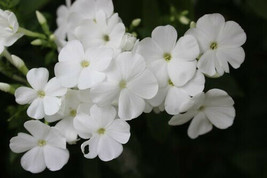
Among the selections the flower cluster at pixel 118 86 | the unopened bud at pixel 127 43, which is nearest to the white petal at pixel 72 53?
the flower cluster at pixel 118 86

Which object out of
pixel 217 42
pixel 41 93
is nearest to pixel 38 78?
pixel 41 93

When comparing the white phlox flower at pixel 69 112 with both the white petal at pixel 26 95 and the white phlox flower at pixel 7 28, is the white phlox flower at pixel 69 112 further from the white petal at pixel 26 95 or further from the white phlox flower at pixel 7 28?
the white phlox flower at pixel 7 28

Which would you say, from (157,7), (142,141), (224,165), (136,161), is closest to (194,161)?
(224,165)

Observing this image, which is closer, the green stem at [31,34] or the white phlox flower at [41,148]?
the white phlox flower at [41,148]

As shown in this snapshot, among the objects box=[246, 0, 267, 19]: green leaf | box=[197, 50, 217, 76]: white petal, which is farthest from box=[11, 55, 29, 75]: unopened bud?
box=[246, 0, 267, 19]: green leaf

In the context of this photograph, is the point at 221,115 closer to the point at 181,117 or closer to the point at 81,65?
the point at 181,117

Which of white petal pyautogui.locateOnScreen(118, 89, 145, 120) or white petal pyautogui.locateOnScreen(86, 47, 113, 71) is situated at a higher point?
white petal pyautogui.locateOnScreen(86, 47, 113, 71)

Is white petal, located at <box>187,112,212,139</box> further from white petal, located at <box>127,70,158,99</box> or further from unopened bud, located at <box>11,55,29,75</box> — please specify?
unopened bud, located at <box>11,55,29,75</box>
